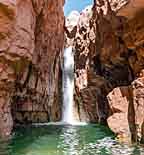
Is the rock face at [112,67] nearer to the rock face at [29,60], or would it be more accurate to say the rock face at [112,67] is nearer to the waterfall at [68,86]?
the waterfall at [68,86]

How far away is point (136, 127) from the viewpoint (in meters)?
10.9

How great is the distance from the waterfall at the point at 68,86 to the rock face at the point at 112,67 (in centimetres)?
98

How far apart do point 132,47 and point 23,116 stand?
1114 cm

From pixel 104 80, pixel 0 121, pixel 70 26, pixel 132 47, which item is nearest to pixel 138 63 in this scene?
pixel 132 47

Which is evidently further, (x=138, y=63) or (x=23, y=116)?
(x=23, y=116)

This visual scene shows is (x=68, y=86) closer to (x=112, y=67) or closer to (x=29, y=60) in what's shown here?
(x=112, y=67)

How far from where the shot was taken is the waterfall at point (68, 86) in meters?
27.3

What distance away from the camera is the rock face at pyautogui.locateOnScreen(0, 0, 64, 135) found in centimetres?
1205

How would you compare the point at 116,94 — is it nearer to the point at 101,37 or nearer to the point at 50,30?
the point at 101,37

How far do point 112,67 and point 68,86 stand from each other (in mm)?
9882

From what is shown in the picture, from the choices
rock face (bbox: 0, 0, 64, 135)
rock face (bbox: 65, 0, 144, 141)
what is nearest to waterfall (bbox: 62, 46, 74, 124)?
rock face (bbox: 0, 0, 64, 135)

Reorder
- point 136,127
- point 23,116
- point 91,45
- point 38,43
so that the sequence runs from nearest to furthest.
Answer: point 136,127, point 38,43, point 23,116, point 91,45

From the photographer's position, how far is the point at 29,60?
14.5 meters

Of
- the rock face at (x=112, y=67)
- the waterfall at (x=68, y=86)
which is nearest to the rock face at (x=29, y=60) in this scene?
the waterfall at (x=68, y=86)
